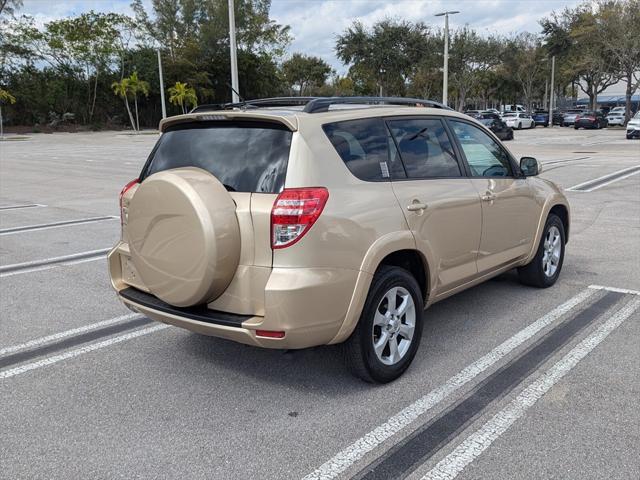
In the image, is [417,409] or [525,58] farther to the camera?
[525,58]

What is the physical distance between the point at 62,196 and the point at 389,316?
1140 cm

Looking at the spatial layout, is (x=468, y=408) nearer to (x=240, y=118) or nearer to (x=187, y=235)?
(x=187, y=235)

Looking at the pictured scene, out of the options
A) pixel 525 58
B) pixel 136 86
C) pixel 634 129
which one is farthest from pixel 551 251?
pixel 525 58

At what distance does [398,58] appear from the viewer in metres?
54.2

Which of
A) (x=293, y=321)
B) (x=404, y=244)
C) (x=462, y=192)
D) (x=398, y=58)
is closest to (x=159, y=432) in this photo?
(x=293, y=321)

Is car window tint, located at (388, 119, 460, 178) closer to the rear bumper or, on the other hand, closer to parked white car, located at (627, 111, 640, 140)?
the rear bumper

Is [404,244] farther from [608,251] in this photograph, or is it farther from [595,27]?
[595,27]

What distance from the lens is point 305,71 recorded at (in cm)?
8206

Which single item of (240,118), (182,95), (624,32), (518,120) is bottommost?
(240,118)

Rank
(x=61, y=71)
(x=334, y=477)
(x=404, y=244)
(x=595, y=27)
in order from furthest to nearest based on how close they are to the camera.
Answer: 1. (x=61, y=71)
2. (x=595, y=27)
3. (x=404, y=244)
4. (x=334, y=477)

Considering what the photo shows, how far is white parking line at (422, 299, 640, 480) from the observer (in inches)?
116

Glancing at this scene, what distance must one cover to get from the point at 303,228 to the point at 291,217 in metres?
0.09

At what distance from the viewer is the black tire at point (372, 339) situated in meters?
3.65

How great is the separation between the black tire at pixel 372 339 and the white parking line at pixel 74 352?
1.92 m
